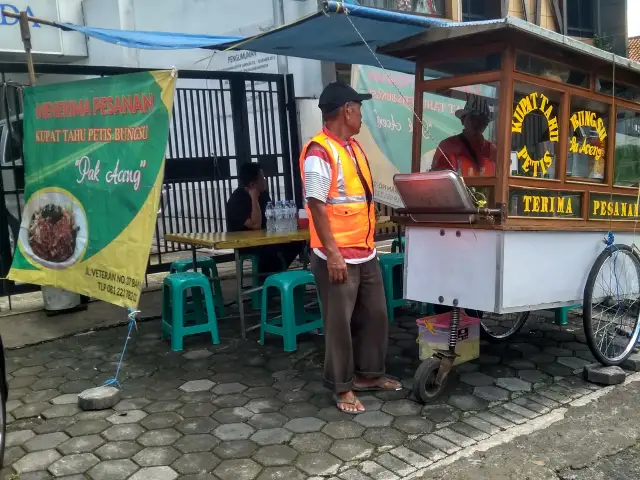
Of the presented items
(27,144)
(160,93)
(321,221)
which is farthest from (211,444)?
(27,144)

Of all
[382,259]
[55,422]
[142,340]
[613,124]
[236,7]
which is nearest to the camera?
[55,422]

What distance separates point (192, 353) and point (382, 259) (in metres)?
1.97

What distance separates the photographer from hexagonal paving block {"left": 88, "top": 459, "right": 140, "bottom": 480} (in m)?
2.82

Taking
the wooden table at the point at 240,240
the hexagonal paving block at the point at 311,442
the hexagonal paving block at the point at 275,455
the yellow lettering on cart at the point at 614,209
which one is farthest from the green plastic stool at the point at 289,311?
the yellow lettering on cart at the point at 614,209

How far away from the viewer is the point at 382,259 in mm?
5504

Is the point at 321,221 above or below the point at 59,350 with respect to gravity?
above

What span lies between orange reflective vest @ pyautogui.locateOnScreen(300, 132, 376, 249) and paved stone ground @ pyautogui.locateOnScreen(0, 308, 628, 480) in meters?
1.04

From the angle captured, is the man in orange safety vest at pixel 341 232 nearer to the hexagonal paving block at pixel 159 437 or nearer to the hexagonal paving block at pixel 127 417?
the hexagonal paving block at pixel 159 437

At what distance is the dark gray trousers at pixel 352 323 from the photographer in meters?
3.44

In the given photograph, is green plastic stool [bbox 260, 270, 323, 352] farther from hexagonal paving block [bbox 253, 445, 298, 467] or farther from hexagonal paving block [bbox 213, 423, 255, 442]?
hexagonal paving block [bbox 253, 445, 298, 467]

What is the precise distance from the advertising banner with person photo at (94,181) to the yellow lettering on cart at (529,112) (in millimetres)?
2108

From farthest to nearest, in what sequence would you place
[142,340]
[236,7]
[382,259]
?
[236,7] < [382,259] < [142,340]

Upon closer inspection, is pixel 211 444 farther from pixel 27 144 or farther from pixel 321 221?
pixel 27 144

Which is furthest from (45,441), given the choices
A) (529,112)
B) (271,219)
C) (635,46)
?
(635,46)
